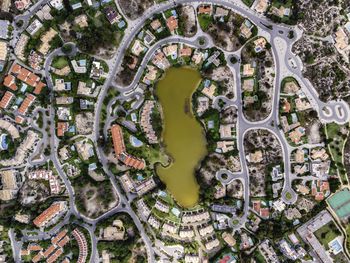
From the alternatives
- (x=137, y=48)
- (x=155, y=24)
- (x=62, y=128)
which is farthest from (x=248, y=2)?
(x=62, y=128)

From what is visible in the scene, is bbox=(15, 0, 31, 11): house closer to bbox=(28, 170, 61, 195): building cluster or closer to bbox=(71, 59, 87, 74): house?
bbox=(71, 59, 87, 74): house

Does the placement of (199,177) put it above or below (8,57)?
below

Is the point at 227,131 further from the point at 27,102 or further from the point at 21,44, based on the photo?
the point at 21,44

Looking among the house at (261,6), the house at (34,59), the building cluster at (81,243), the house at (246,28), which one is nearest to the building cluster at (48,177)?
the building cluster at (81,243)

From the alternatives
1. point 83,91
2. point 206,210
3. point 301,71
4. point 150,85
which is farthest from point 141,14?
point 206,210

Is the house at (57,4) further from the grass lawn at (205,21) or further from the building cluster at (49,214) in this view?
the building cluster at (49,214)

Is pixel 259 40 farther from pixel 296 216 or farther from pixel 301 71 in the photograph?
pixel 296 216
